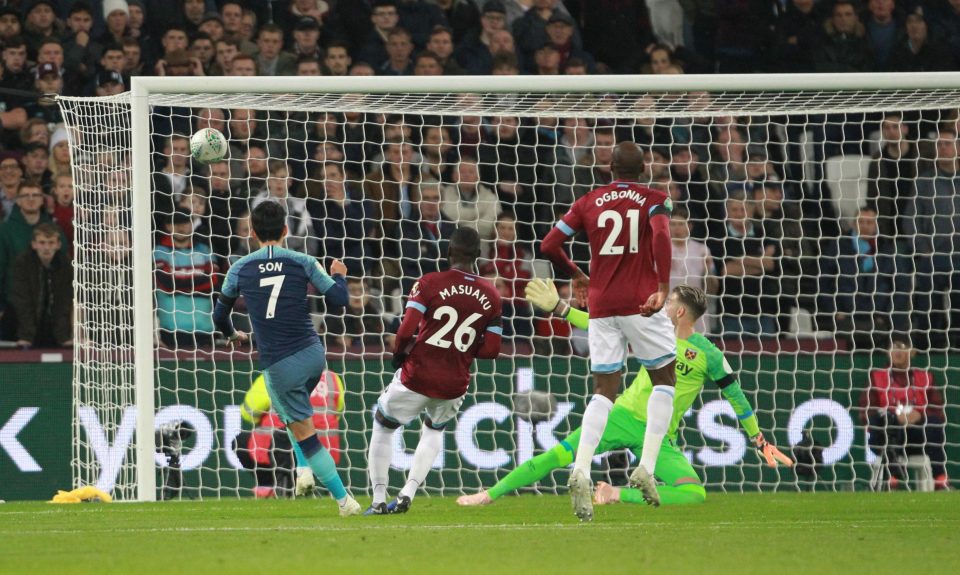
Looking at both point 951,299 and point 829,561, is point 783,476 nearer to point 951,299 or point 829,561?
point 951,299

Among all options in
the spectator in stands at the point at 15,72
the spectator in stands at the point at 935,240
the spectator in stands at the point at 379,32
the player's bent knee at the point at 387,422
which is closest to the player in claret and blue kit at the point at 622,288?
the player's bent knee at the point at 387,422

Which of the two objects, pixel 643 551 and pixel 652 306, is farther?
pixel 652 306

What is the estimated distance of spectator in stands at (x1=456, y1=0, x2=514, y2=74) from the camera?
50.0 ft

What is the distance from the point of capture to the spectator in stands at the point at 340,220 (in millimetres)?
12930

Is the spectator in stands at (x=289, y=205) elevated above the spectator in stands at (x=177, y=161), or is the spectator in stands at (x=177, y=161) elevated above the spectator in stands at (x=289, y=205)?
the spectator in stands at (x=177, y=161)

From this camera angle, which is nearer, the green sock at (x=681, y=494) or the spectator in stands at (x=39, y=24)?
the green sock at (x=681, y=494)

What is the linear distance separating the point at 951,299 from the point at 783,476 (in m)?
2.42

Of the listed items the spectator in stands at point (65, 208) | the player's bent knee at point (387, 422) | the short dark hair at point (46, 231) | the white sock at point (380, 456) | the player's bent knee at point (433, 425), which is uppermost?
the spectator in stands at point (65, 208)

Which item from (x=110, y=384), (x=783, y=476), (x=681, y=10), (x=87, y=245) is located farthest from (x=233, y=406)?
(x=681, y=10)

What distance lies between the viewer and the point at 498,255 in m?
13.3

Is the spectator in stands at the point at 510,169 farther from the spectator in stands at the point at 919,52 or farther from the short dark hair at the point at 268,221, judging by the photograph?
the short dark hair at the point at 268,221

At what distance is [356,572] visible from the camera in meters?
6.20

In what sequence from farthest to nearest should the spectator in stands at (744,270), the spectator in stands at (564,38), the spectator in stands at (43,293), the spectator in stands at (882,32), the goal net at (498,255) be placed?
the spectator in stands at (882,32) < the spectator in stands at (564,38) < the spectator in stands at (744,270) < the spectator in stands at (43,293) < the goal net at (498,255)

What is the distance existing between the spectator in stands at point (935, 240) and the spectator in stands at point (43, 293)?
7206 mm
